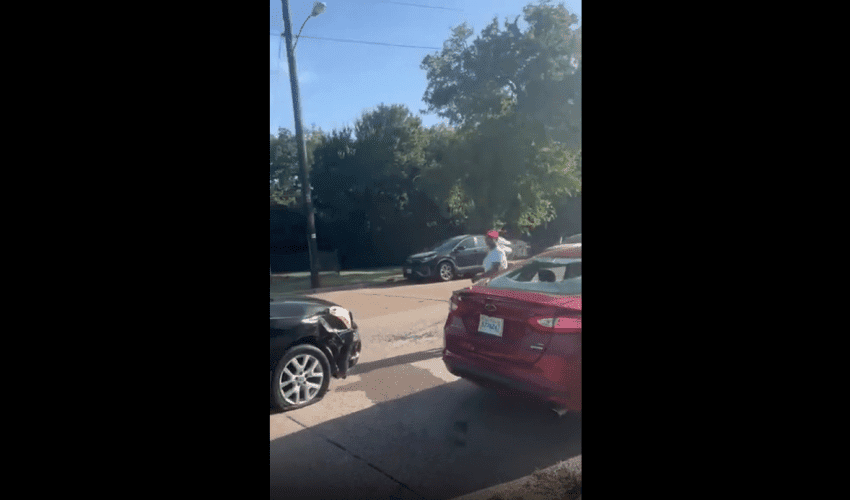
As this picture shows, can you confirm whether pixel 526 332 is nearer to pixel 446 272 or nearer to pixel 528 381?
pixel 528 381

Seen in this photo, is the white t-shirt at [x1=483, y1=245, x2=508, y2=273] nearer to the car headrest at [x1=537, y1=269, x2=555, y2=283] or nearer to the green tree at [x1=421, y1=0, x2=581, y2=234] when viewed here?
the car headrest at [x1=537, y1=269, x2=555, y2=283]

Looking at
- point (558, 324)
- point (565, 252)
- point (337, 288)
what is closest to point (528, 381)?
point (558, 324)

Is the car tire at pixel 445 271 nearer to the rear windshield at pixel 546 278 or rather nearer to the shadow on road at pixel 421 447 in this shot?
the shadow on road at pixel 421 447

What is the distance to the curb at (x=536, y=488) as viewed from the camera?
296 cm

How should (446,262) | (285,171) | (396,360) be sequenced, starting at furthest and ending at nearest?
(285,171), (446,262), (396,360)

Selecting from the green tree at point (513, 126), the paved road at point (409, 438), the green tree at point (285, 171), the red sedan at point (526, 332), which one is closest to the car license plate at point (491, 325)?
the red sedan at point (526, 332)

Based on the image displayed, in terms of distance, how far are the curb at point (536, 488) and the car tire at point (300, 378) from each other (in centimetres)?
191

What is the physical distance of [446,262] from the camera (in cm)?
1377

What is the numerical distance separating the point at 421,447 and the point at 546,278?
1.43 m
